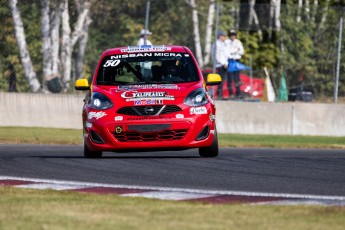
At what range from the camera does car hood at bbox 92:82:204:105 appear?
15109 millimetres

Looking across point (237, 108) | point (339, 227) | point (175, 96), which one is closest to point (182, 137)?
point (175, 96)

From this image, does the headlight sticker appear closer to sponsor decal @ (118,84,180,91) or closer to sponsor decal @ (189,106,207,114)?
sponsor decal @ (189,106,207,114)

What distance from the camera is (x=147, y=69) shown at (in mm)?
16297

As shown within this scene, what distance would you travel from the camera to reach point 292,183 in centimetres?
1178

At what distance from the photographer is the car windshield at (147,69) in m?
16.0

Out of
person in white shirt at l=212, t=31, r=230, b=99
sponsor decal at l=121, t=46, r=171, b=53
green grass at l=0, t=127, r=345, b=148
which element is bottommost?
green grass at l=0, t=127, r=345, b=148

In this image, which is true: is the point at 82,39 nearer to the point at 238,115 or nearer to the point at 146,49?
the point at 238,115

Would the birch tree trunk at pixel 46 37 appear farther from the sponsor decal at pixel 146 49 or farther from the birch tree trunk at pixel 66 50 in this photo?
the sponsor decal at pixel 146 49

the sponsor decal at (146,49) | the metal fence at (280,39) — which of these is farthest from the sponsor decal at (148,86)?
the metal fence at (280,39)

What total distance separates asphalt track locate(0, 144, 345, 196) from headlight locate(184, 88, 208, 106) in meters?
0.71

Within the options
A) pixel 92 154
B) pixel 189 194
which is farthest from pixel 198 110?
pixel 189 194

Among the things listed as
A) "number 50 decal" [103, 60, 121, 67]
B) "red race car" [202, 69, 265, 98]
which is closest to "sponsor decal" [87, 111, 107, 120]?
"number 50 decal" [103, 60, 121, 67]

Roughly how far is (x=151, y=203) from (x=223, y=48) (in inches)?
675

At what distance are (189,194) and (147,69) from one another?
5.92 m
